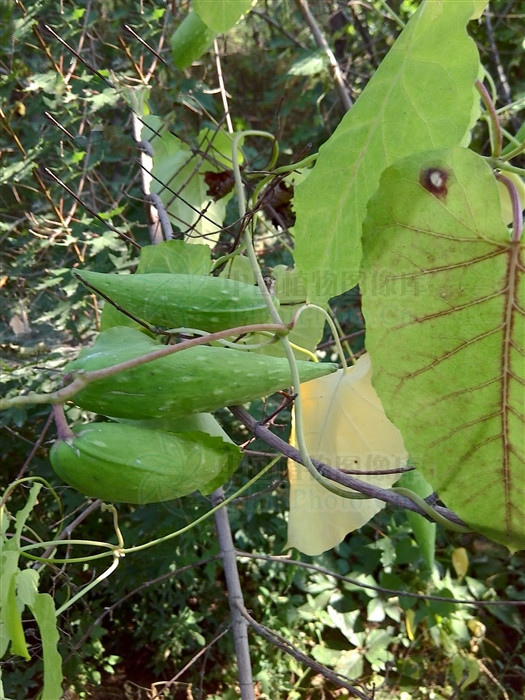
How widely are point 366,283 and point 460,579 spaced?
165cm

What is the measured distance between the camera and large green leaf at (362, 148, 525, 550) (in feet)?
0.90

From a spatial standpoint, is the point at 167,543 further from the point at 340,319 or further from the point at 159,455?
the point at 159,455

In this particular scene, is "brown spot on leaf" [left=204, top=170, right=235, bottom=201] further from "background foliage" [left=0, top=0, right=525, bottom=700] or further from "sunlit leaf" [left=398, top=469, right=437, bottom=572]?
"background foliage" [left=0, top=0, right=525, bottom=700]

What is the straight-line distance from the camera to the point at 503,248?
0.27 metres

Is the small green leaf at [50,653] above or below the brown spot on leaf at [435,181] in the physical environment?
below

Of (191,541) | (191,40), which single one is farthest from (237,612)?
(191,541)

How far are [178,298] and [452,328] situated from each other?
6.1 inches

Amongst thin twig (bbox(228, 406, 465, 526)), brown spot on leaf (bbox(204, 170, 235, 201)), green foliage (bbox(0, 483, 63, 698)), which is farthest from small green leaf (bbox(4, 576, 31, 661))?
brown spot on leaf (bbox(204, 170, 235, 201))

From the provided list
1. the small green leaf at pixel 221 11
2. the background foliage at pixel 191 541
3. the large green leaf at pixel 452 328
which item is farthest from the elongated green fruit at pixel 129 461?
the background foliage at pixel 191 541

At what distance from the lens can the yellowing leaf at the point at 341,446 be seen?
0.43 m

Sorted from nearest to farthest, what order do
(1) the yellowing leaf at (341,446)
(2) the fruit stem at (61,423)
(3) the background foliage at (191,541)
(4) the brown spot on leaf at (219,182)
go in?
(2) the fruit stem at (61,423) < (1) the yellowing leaf at (341,446) < (4) the brown spot on leaf at (219,182) < (3) the background foliage at (191,541)

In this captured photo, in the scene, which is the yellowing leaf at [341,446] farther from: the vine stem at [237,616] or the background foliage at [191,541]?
the background foliage at [191,541]

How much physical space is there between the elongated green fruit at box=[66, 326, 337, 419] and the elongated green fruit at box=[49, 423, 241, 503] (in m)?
0.01

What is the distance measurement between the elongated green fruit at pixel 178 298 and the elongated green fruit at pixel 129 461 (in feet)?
0.24
